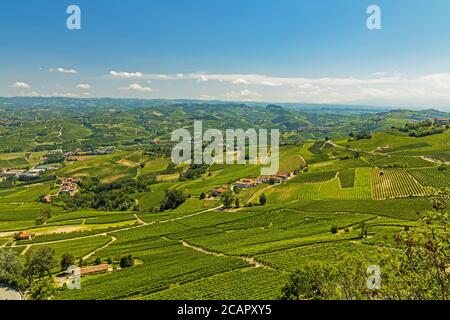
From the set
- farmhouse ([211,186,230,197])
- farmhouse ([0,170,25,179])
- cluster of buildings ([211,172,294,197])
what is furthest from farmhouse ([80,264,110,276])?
farmhouse ([0,170,25,179])

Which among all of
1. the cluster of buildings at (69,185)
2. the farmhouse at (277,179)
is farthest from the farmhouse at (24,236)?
the farmhouse at (277,179)

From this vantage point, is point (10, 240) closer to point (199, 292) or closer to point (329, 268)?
point (199, 292)

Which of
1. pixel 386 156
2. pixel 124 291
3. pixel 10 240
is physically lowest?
pixel 10 240

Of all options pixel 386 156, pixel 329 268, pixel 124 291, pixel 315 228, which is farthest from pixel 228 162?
pixel 329 268

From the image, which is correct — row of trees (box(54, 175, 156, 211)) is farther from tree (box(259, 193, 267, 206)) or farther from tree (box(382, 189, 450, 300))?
tree (box(382, 189, 450, 300))

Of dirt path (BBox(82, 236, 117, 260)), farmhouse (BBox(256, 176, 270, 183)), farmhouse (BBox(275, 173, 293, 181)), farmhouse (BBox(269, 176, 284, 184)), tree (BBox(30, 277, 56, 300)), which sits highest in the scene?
farmhouse (BBox(275, 173, 293, 181))

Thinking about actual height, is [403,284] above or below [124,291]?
above

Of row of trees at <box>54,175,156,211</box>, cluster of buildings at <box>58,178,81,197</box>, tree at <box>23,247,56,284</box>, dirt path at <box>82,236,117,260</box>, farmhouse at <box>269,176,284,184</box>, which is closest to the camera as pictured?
tree at <box>23,247,56,284</box>

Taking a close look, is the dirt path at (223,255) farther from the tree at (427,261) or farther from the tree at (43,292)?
the tree at (427,261)

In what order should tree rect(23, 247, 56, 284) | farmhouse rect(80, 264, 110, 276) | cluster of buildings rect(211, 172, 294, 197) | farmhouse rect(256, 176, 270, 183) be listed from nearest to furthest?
tree rect(23, 247, 56, 284)
farmhouse rect(80, 264, 110, 276)
cluster of buildings rect(211, 172, 294, 197)
farmhouse rect(256, 176, 270, 183)
